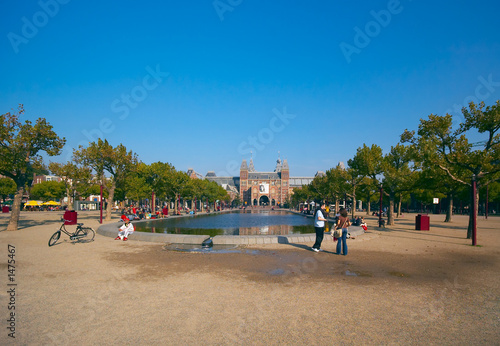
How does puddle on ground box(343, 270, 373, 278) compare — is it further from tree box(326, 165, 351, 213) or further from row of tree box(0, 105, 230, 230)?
tree box(326, 165, 351, 213)

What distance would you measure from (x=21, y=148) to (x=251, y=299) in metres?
20.9

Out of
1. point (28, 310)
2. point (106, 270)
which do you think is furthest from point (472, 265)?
point (28, 310)

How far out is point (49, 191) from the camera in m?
73.9

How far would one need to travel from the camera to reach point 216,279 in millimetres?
8258

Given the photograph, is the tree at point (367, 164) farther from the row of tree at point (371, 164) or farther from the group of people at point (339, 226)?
the group of people at point (339, 226)

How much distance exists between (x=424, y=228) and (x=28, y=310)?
24630 mm

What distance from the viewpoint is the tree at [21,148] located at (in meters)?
19.7

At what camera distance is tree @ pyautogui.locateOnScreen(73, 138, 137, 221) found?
1145 inches

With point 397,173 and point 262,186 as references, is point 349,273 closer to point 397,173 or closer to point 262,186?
point 397,173

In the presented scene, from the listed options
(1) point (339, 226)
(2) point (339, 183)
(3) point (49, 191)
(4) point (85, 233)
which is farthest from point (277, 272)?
(3) point (49, 191)

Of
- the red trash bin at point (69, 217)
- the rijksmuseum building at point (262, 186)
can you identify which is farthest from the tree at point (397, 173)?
the rijksmuseum building at point (262, 186)

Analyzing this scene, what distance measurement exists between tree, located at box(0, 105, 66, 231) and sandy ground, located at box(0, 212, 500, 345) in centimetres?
1152

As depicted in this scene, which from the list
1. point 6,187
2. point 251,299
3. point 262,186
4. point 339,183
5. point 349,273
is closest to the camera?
point 251,299

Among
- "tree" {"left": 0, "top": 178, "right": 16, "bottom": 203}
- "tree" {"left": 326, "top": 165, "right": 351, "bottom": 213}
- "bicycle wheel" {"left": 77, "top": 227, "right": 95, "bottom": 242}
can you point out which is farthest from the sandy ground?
"tree" {"left": 0, "top": 178, "right": 16, "bottom": 203}
